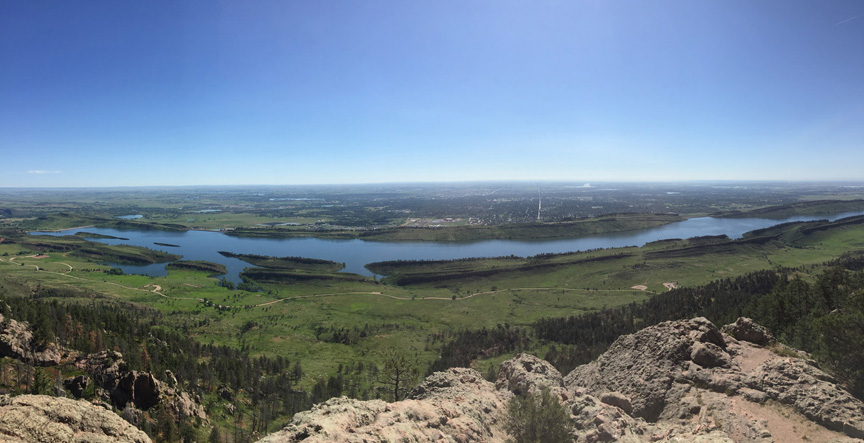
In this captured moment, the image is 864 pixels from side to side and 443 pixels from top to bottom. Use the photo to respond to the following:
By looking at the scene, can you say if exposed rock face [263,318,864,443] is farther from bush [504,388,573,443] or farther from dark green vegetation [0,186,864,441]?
dark green vegetation [0,186,864,441]

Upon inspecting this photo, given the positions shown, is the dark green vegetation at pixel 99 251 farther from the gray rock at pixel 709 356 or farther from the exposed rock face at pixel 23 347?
the gray rock at pixel 709 356

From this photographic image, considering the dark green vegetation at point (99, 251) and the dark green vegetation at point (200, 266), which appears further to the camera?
the dark green vegetation at point (99, 251)

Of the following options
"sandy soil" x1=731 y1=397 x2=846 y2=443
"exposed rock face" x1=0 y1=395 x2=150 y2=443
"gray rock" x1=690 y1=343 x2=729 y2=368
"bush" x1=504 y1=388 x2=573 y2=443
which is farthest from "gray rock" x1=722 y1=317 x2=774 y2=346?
"exposed rock face" x1=0 y1=395 x2=150 y2=443

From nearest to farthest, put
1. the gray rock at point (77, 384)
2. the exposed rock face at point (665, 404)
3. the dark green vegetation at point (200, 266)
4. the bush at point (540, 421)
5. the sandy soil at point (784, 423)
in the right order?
the sandy soil at point (784, 423), the exposed rock face at point (665, 404), the bush at point (540, 421), the gray rock at point (77, 384), the dark green vegetation at point (200, 266)

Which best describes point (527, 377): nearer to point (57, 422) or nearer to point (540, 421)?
point (540, 421)

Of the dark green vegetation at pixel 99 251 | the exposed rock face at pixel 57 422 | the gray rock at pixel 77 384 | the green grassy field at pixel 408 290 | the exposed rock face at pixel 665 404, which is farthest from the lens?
the dark green vegetation at pixel 99 251

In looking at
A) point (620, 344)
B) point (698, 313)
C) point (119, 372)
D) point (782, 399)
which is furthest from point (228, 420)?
point (698, 313)

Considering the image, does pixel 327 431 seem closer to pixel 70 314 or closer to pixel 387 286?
pixel 70 314

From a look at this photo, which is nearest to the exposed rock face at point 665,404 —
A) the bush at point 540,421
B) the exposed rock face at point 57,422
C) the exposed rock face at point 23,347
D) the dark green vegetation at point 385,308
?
the bush at point 540,421
